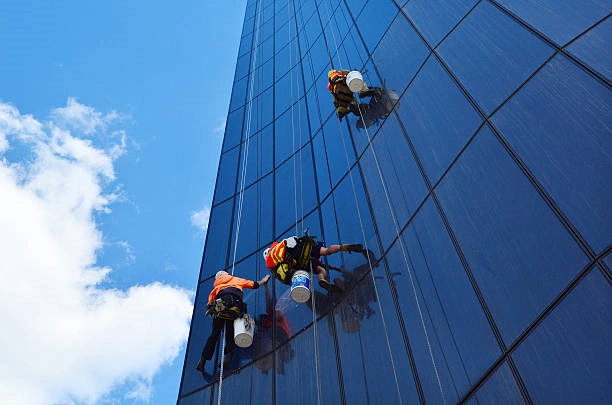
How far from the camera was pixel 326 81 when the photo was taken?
43.2 ft

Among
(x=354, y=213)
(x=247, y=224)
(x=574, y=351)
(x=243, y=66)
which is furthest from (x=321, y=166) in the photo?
(x=243, y=66)

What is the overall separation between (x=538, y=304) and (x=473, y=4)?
5.32m

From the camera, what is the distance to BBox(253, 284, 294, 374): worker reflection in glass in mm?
8078

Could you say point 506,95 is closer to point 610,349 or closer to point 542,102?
point 542,102

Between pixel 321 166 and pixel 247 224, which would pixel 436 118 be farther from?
pixel 247 224

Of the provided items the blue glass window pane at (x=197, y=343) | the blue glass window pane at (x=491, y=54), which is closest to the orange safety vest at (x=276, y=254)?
the blue glass window pane at (x=197, y=343)

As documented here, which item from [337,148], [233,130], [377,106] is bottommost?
[377,106]

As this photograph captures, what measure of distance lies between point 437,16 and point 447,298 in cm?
524

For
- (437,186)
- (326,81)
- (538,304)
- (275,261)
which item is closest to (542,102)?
(437,186)

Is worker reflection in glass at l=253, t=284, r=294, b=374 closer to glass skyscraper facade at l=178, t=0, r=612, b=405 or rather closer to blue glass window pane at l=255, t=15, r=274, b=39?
glass skyscraper facade at l=178, t=0, r=612, b=405

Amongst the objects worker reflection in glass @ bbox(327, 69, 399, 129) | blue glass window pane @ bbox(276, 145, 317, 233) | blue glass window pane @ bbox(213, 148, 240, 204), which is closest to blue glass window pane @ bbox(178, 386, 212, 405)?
blue glass window pane @ bbox(276, 145, 317, 233)

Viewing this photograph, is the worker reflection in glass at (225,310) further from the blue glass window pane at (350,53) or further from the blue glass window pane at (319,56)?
the blue glass window pane at (319,56)

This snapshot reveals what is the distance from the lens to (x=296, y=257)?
8.25 metres

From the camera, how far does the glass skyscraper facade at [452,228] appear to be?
460 centimetres
